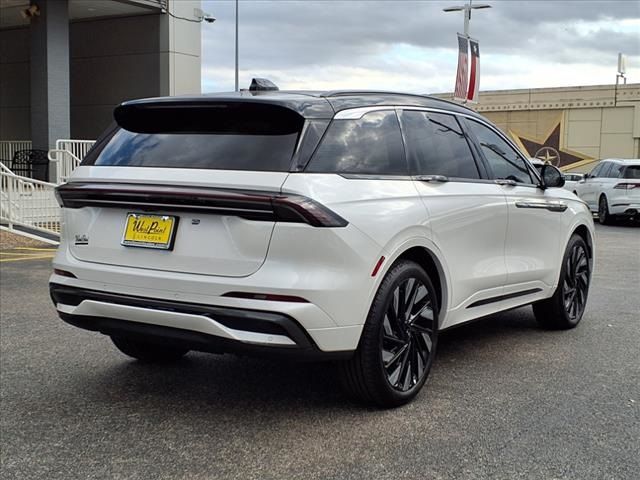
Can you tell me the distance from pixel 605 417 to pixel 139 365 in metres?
2.92

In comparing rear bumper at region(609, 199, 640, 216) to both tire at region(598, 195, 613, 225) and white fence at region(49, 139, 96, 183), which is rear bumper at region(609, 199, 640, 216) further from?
white fence at region(49, 139, 96, 183)

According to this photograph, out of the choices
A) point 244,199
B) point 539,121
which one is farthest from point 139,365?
point 539,121

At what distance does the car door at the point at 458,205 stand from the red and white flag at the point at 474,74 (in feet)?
43.1

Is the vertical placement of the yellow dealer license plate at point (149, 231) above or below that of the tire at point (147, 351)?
above

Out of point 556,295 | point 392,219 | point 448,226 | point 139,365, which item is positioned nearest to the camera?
point 392,219

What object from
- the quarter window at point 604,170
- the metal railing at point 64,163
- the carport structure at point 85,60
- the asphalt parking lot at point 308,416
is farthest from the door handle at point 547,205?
the quarter window at point 604,170

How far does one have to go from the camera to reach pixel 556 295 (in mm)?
6211

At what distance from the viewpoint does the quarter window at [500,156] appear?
5.46 meters

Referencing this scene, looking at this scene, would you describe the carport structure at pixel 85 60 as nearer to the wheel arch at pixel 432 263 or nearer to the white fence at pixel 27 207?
the white fence at pixel 27 207

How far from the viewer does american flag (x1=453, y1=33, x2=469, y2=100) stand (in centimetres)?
1755

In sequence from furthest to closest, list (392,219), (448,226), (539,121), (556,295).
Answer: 1. (539,121)
2. (556,295)
3. (448,226)
4. (392,219)

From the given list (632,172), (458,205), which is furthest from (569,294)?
(632,172)

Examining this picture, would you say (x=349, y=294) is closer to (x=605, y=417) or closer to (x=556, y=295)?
(x=605, y=417)

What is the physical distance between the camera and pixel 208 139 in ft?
13.3
